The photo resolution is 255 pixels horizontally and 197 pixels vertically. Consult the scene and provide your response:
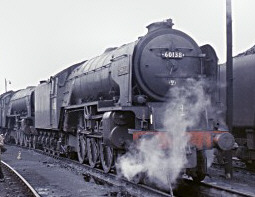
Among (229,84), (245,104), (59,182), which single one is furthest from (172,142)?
(245,104)

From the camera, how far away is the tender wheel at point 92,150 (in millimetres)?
12280

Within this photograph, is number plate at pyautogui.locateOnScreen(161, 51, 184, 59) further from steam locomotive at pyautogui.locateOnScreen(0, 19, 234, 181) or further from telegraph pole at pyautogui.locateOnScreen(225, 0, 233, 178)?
telegraph pole at pyautogui.locateOnScreen(225, 0, 233, 178)

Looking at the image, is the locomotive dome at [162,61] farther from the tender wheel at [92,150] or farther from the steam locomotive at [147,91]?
the tender wheel at [92,150]

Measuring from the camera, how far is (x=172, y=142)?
910cm

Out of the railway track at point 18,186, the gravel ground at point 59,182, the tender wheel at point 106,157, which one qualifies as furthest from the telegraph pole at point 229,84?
the railway track at point 18,186

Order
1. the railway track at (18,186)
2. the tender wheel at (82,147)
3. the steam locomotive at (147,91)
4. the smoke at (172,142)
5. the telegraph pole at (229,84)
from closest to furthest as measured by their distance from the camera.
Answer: the smoke at (172,142) < the railway track at (18,186) < the steam locomotive at (147,91) < the telegraph pole at (229,84) < the tender wheel at (82,147)

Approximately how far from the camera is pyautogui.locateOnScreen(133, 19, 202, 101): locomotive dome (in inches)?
391

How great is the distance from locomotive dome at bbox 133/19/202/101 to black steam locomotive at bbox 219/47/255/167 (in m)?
2.34

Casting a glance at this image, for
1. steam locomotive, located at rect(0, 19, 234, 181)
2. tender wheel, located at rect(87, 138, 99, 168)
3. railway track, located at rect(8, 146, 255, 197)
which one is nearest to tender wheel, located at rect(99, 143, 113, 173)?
steam locomotive, located at rect(0, 19, 234, 181)

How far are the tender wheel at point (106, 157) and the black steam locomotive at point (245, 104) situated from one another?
3.83 m

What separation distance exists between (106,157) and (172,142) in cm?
307

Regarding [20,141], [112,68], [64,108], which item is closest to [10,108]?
[20,141]

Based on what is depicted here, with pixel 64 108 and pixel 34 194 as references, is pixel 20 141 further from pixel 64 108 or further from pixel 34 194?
pixel 34 194

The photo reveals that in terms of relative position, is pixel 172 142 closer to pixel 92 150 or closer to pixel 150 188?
pixel 150 188
